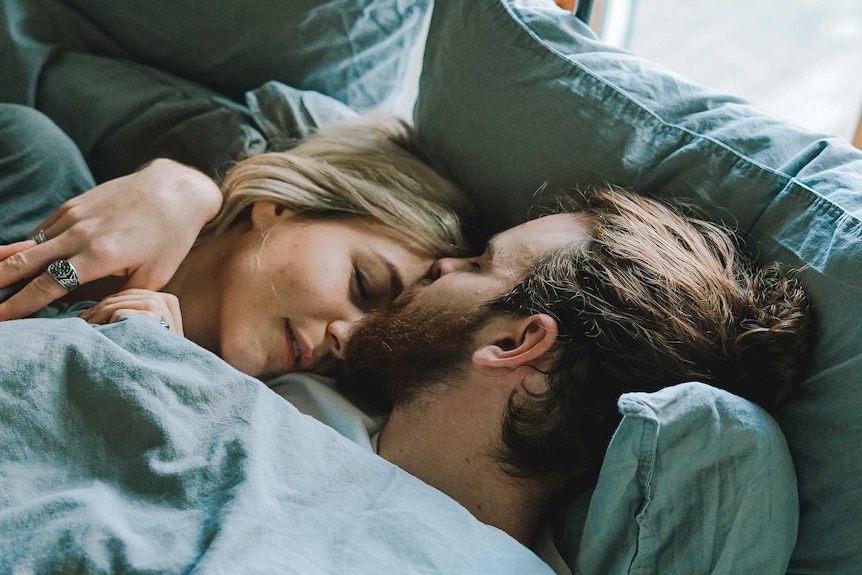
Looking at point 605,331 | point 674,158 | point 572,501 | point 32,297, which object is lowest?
point 572,501

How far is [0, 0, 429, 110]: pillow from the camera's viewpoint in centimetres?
138

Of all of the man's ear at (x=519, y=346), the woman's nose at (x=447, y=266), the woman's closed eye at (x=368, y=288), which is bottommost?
the woman's closed eye at (x=368, y=288)

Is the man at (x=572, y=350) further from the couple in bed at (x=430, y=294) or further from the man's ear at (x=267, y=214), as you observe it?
the man's ear at (x=267, y=214)

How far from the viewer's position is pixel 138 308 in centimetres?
98

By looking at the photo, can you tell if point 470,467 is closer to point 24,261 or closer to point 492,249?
point 492,249

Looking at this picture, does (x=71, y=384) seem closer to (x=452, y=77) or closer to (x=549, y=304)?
(x=549, y=304)

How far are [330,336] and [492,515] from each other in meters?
0.32

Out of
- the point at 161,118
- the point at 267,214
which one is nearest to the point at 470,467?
the point at 267,214

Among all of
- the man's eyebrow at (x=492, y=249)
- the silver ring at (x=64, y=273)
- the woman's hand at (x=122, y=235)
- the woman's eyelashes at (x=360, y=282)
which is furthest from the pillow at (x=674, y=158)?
the silver ring at (x=64, y=273)

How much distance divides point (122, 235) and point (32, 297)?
13 centimetres

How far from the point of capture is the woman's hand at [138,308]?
3.15ft

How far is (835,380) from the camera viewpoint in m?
0.81

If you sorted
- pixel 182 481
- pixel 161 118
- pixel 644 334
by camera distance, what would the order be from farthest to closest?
pixel 161 118, pixel 644 334, pixel 182 481

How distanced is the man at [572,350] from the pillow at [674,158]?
0.04 m
